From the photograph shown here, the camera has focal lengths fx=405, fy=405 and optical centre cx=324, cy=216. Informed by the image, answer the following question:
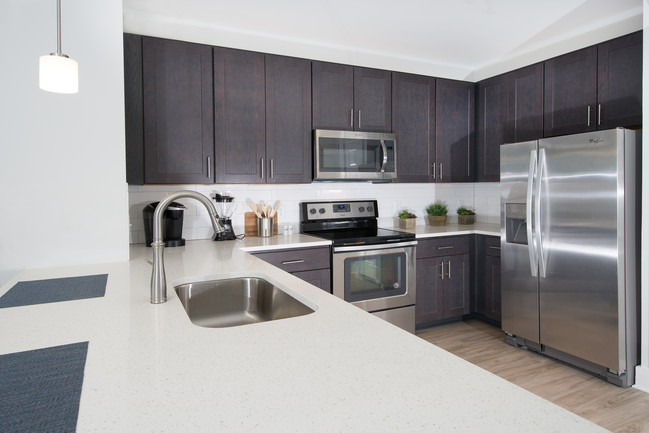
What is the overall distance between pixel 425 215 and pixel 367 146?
117cm

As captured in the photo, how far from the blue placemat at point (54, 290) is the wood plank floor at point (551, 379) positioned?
8.04 ft

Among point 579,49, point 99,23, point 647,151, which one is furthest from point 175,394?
point 579,49

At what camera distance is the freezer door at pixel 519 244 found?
2918 millimetres

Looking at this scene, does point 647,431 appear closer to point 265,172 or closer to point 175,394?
point 175,394

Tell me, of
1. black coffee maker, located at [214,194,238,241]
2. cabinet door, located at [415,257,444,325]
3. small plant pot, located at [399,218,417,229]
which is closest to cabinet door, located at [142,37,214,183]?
black coffee maker, located at [214,194,238,241]

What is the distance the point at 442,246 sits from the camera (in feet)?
11.6

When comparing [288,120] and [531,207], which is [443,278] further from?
[288,120]

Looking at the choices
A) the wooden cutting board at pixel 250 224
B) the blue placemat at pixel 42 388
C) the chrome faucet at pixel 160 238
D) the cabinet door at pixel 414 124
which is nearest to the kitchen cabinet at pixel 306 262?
the wooden cutting board at pixel 250 224

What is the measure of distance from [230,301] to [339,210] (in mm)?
2008

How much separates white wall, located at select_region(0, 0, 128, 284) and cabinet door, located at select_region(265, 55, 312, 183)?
121cm

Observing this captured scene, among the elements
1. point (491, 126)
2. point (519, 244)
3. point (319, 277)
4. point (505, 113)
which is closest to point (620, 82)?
point (505, 113)

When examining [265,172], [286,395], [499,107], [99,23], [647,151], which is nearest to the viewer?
[286,395]

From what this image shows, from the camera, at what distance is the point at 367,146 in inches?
134

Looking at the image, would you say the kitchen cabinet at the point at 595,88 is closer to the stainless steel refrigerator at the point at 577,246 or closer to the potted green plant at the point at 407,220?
the stainless steel refrigerator at the point at 577,246
